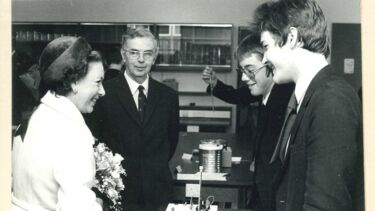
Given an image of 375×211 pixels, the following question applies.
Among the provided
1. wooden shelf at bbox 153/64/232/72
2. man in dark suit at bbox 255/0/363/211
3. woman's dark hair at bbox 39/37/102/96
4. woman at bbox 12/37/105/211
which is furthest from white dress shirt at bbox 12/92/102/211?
wooden shelf at bbox 153/64/232/72

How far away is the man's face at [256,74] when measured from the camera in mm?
2699

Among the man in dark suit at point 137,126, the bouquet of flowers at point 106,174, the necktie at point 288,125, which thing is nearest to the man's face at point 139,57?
the man in dark suit at point 137,126

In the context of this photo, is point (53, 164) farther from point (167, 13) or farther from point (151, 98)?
point (167, 13)

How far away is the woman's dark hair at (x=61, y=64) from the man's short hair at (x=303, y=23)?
78 centimetres

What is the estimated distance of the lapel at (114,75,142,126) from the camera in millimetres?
2629

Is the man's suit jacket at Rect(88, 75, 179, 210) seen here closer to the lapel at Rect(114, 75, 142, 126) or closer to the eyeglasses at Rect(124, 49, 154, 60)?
the lapel at Rect(114, 75, 142, 126)

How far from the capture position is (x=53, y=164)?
1605 millimetres

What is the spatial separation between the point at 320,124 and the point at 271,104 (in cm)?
105

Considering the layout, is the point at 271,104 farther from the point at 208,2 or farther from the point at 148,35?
the point at 208,2

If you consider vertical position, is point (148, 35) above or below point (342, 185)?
above

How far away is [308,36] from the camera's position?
1.54m

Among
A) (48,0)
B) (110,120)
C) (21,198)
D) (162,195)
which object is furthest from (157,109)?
(48,0)

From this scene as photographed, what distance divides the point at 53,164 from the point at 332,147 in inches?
37.3

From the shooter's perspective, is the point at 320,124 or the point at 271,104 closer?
the point at 320,124
